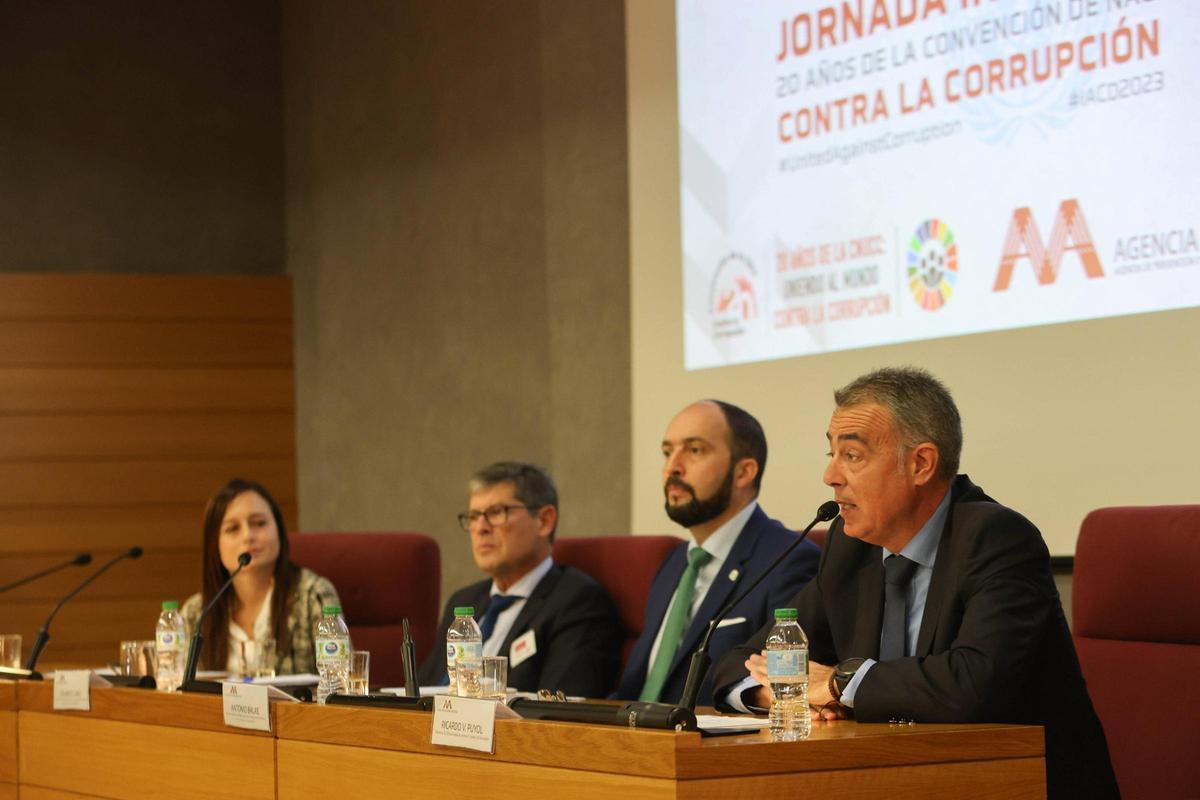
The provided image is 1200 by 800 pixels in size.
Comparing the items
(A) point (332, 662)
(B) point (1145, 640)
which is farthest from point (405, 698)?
(B) point (1145, 640)

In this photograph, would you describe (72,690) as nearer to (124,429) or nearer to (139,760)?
(139,760)

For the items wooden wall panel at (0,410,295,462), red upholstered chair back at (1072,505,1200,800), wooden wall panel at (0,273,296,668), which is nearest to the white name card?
red upholstered chair back at (1072,505,1200,800)

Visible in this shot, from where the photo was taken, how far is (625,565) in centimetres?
378

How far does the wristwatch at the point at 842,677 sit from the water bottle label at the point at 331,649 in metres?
0.96

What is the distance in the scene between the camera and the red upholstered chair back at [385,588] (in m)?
4.32

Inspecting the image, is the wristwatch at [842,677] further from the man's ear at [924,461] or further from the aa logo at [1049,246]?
the aa logo at [1049,246]

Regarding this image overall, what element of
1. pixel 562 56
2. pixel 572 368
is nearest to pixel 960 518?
pixel 572 368

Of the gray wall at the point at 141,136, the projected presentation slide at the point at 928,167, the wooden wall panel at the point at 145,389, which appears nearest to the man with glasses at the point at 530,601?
the projected presentation slide at the point at 928,167

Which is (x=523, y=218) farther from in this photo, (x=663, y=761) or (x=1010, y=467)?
(x=663, y=761)

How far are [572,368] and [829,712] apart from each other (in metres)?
3.33

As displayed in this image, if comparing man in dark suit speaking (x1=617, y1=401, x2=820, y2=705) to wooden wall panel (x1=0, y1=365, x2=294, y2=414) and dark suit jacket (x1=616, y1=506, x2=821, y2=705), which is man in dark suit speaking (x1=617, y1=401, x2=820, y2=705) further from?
wooden wall panel (x1=0, y1=365, x2=294, y2=414)

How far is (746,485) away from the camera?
11.4ft

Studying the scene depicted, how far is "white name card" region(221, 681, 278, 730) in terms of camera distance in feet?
8.50

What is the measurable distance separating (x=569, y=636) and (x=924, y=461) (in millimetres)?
1381
